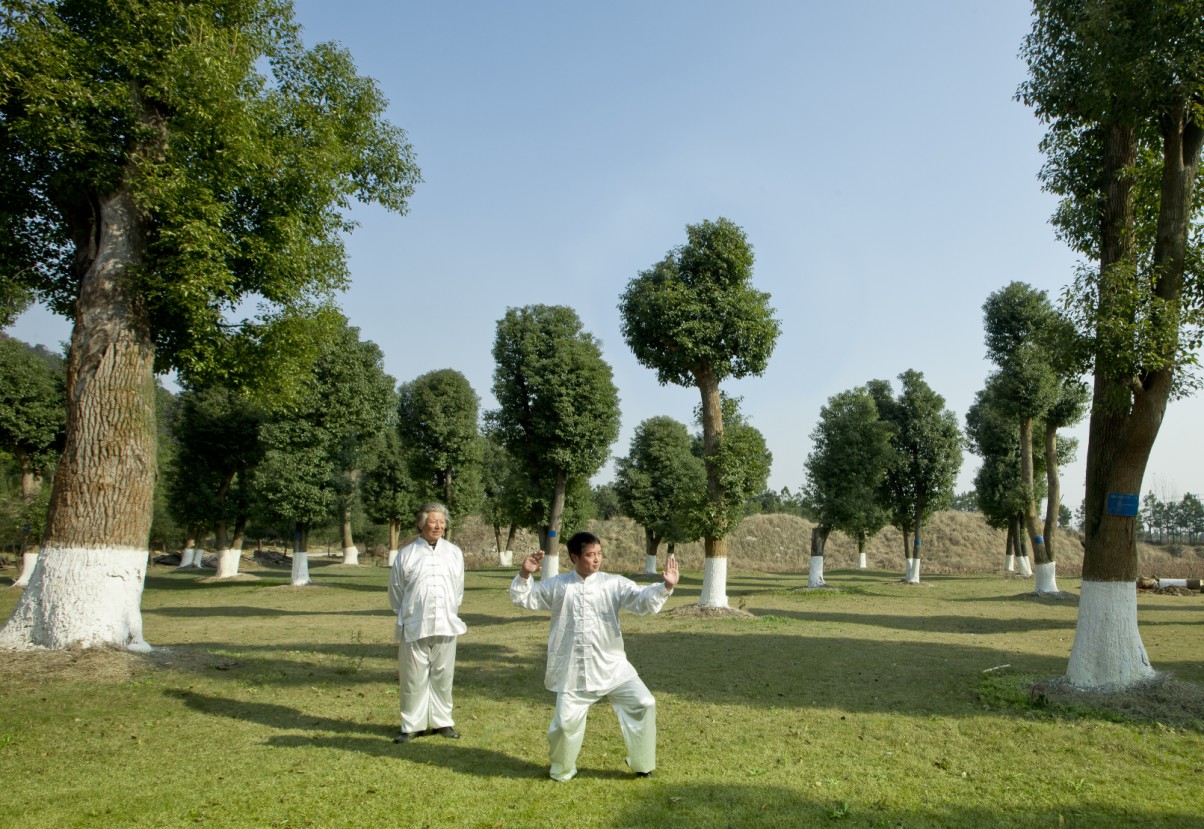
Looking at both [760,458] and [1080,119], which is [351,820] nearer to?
[1080,119]

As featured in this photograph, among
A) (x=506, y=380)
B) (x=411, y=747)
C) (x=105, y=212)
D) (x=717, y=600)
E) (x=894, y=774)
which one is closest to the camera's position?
(x=894, y=774)

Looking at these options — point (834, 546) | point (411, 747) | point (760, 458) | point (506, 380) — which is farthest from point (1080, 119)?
point (834, 546)

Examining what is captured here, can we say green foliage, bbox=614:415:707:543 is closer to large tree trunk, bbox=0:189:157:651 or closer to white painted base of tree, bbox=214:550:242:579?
white painted base of tree, bbox=214:550:242:579

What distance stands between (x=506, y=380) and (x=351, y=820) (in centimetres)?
2390

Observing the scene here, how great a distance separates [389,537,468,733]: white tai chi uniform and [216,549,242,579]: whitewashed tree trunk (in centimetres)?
2946

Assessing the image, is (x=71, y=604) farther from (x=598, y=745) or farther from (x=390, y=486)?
(x=390, y=486)

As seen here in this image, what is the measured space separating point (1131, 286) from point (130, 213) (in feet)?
43.4

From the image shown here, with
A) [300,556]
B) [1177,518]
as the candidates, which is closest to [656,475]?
[300,556]

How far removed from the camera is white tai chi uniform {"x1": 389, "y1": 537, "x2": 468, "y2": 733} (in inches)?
273

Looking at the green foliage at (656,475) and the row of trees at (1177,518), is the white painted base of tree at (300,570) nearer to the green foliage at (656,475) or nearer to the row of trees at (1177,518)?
the green foliage at (656,475)

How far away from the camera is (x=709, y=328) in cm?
1880

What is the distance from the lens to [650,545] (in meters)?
39.5

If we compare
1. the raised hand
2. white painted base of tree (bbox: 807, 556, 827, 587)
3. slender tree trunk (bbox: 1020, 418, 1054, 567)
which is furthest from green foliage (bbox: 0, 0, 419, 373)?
slender tree trunk (bbox: 1020, 418, 1054, 567)

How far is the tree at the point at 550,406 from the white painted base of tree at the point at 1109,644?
19.6 m
